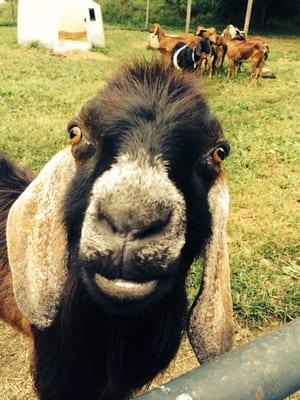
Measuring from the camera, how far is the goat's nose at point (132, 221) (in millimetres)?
1573

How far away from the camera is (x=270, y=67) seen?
1744 cm

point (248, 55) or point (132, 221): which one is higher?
point (132, 221)

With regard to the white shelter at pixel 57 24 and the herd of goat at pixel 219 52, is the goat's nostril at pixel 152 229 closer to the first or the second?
the herd of goat at pixel 219 52

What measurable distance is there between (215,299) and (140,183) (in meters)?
0.93

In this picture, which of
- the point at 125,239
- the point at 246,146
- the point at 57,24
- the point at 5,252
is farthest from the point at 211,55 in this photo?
the point at 125,239

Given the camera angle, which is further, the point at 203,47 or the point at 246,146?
the point at 203,47

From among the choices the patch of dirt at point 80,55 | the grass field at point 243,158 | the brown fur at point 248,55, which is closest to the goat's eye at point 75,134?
the grass field at point 243,158

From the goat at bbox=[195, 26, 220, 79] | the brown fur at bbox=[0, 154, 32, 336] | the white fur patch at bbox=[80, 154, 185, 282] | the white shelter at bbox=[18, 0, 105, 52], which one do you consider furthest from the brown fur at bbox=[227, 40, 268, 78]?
the white fur patch at bbox=[80, 154, 185, 282]

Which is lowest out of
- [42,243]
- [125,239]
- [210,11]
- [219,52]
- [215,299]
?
[219,52]

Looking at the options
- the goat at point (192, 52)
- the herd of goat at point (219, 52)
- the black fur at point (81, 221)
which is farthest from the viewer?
the herd of goat at point (219, 52)

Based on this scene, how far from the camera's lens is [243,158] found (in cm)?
681

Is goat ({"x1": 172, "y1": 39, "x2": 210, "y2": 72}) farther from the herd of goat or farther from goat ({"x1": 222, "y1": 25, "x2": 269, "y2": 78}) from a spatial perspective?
goat ({"x1": 222, "y1": 25, "x2": 269, "y2": 78})

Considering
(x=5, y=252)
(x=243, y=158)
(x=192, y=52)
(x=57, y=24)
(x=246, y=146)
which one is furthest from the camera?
(x=57, y=24)

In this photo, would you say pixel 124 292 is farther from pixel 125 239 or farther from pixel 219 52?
pixel 219 52
